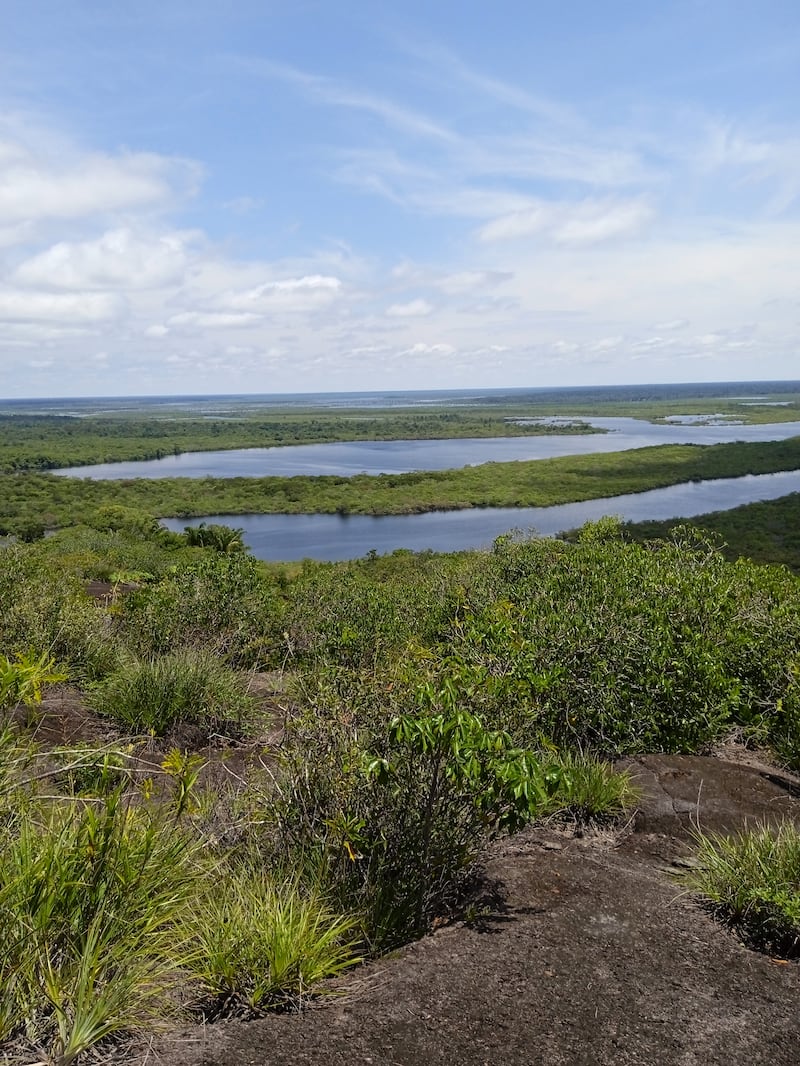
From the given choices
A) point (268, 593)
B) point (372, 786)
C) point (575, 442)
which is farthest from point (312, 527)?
point (575, 442)

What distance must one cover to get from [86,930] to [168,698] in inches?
163

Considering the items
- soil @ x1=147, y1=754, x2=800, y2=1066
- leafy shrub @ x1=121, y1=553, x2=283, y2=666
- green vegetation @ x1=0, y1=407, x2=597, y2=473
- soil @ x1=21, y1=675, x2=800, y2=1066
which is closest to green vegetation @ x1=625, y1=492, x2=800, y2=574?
leafy shrub @ x1=121, y1=553, x2=283, y2=666

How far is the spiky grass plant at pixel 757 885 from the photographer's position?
12.4 feet

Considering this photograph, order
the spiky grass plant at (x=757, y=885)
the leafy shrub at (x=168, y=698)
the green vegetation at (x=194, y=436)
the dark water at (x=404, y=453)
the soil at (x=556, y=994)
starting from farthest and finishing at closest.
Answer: the green vegetation at (x=194, y=436) → the dark water at (x=404, y=453) → the leafy shrub at (x=168, y=698) → the spiky grass plant at (x=757, y=885) → the soil at (x=556, y=994)

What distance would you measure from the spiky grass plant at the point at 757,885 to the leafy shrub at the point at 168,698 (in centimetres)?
445

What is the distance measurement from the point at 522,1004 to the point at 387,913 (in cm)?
85

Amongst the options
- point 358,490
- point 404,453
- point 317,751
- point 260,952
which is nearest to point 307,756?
point 317,751

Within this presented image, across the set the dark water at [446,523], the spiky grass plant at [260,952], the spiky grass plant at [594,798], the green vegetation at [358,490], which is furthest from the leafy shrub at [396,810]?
the green vegetation at [358,490]

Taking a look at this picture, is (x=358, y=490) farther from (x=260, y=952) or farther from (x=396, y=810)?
(x=260, y=952)

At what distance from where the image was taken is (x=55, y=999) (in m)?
2.70

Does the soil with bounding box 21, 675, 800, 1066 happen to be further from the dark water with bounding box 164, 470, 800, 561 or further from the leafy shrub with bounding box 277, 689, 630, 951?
the dark water with bounding box 164, 470, 800, 561

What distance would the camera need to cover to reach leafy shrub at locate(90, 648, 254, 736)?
23.0 ft

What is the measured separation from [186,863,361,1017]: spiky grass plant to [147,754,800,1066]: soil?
0.34ft

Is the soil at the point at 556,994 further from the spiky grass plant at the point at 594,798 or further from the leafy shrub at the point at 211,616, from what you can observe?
the leafy shrub at the point at 211,616
